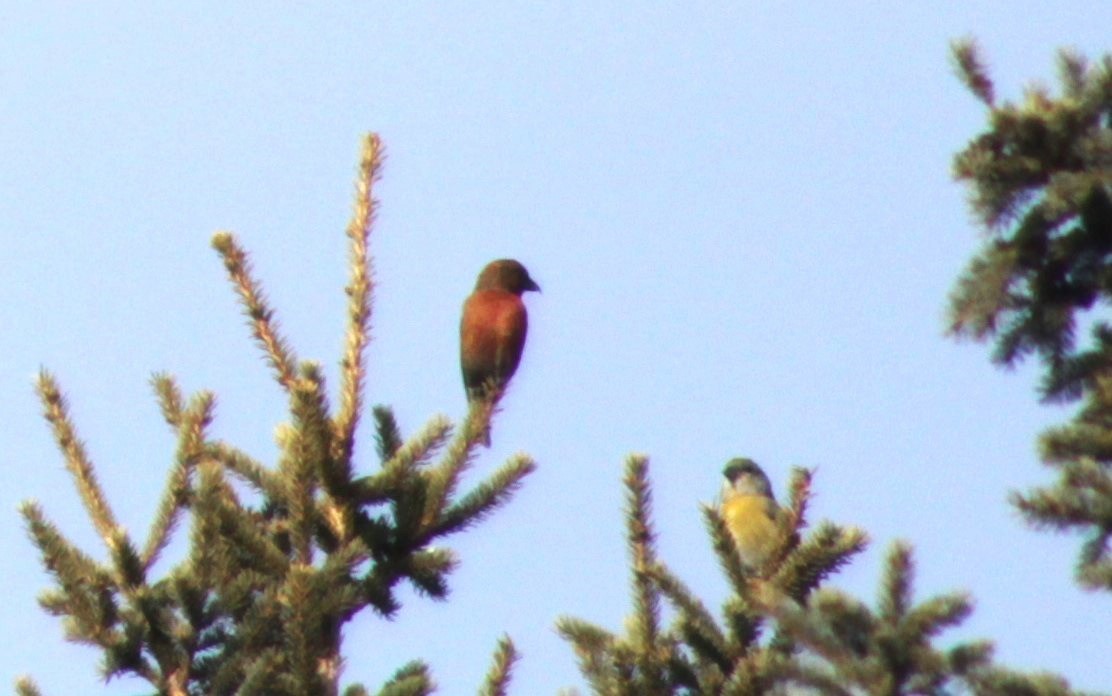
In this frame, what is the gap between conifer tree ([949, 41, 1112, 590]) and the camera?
3.00 meters

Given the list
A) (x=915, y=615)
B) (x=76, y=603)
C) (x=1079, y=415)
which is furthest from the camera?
(x=76, y=603)

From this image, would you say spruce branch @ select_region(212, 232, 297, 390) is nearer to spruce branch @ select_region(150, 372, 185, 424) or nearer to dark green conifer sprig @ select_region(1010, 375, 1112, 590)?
spruce branch @ select_region(150, 372, 185, 424)

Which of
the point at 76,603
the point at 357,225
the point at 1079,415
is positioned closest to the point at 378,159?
the point at 357,225

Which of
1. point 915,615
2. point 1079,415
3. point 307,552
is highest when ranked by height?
point 307,552

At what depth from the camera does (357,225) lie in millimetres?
→ 4051

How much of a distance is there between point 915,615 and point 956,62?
1065 mm

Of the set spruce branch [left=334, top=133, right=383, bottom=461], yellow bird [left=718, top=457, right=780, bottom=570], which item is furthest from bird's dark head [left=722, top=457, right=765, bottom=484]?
spruce branch [left=334, top=133, right=383, bottom=461]

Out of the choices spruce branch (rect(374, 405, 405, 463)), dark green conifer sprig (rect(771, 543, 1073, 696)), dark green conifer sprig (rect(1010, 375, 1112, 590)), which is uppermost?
spruce branch (rect(374, 405, 405, 463))

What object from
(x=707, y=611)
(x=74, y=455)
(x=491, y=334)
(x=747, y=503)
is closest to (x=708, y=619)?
(x=707, y=611)

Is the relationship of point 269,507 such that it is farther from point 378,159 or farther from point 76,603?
point 378,159

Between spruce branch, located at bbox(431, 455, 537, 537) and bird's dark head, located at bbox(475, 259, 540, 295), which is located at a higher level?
bird's dark head, located at bbox(475, 259, 540, 295)

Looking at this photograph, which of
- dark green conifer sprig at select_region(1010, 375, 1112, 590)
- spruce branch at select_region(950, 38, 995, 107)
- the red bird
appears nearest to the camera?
dark green conifer sprig at select_region(1010, 375, 1112, 590)

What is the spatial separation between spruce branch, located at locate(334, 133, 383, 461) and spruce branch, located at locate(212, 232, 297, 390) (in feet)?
0.42

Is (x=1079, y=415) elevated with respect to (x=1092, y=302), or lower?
lower
